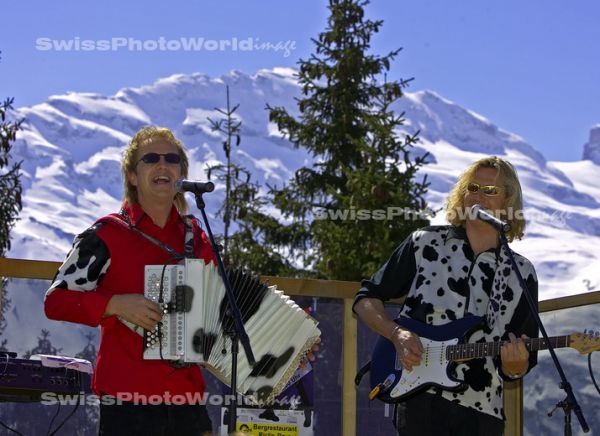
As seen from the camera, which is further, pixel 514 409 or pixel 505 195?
pixel 514 409

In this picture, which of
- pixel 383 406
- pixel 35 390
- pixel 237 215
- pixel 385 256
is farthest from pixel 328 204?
pixel 35 390

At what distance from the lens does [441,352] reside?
557 centimetres

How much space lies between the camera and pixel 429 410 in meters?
5.45

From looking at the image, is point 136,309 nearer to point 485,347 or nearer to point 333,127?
point 485,347

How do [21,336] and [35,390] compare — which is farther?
[21,336]

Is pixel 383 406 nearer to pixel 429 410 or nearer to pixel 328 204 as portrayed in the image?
pixel 429 410

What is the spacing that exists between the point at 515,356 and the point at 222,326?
1522mm

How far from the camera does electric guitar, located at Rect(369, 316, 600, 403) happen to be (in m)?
5.47

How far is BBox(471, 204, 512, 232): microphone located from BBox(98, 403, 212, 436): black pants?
5.85 ft

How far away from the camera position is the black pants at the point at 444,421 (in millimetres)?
5395

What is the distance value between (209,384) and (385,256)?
13.8 meters

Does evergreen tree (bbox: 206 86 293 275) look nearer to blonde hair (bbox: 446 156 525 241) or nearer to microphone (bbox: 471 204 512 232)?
blonde hair (bbox: 446 156 525 241)

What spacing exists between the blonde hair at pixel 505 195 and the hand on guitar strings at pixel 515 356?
71cm

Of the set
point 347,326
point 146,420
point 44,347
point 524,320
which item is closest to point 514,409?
point 347,326
